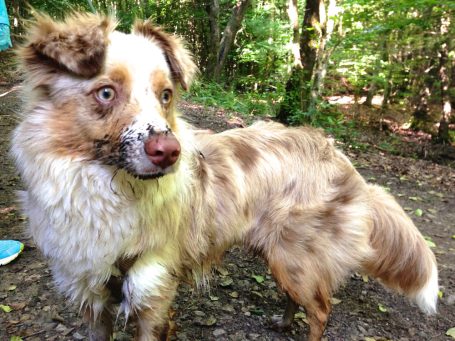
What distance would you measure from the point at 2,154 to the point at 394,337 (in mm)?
5573

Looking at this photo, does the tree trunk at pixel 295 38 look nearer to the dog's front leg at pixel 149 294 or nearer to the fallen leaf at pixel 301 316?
the fallen leaf at pixel 301 316

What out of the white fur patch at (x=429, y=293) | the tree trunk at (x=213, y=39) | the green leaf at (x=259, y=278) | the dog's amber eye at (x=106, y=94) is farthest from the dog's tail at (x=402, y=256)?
the tree trunk at (x=213, y=39)

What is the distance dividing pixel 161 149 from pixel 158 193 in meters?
0.49

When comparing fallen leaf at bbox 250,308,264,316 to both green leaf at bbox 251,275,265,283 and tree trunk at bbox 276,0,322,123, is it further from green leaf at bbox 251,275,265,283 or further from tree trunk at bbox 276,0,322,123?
tree trunk at bbox 276,0,322,123

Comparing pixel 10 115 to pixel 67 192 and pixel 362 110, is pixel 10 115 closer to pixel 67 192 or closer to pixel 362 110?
pixel 67 192

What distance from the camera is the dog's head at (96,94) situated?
1975 millimetres

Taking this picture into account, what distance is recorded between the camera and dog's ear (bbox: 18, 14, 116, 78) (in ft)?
6.86

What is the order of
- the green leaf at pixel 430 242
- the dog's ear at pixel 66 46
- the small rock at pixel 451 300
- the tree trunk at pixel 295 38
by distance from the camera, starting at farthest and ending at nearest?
the tree trunk at pixel 295 38
the green leaf at pixel 430 242
the small rock at pixel 451 300
the dog's ear at pixel 66 46

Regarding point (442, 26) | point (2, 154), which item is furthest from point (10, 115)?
point (442, 26)

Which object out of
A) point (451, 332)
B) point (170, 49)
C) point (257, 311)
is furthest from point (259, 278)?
point (170, 49)

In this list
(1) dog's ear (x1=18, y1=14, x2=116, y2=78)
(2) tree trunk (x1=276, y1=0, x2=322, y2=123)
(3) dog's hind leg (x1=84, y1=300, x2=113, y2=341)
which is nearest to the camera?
(1) dog's ear (x1=18, y1=14, x2=116, y2=78)

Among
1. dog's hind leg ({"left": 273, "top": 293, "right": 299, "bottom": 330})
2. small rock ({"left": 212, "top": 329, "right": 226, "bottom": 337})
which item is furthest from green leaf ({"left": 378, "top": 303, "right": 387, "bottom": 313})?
small rock ({"left": 212, "top": 329, "right": 226, "bottom": 337})

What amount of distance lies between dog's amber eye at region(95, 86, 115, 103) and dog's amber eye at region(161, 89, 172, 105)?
295mm

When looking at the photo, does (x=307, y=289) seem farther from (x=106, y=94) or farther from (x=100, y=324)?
(x=106, y=94)
